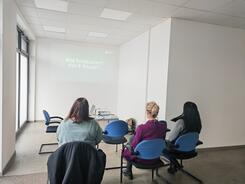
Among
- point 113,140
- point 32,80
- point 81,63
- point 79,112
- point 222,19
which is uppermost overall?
point 222,19

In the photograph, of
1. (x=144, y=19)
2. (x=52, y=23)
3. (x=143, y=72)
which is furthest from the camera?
(x=143, y=72)

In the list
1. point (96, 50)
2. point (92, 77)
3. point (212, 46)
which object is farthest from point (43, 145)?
point (212, 46)

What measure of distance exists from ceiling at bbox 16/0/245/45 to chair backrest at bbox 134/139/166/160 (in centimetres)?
224

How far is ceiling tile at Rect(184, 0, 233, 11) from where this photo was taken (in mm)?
3012

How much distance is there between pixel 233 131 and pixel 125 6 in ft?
12.1

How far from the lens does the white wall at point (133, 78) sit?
504 centimetres

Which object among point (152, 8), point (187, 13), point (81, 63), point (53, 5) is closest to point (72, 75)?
point (81, 63)

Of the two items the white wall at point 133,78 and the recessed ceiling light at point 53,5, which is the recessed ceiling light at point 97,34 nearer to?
the white wall at point 133,78

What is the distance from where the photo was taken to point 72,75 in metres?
6.63

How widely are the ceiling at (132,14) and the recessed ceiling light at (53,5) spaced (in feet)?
0.28

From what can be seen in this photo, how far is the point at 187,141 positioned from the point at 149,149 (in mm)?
666

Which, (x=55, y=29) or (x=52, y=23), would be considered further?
(x=55, y=29)

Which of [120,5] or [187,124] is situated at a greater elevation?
[120,5]

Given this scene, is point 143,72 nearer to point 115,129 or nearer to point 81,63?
point 115,129
